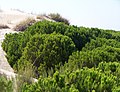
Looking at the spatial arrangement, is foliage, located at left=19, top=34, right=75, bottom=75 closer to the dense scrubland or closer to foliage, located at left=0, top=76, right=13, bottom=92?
the dense scrubland

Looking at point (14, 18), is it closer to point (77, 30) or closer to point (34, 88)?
point (77, 30)

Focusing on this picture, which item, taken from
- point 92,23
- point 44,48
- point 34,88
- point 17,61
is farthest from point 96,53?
point 92,23

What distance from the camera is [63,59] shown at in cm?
1142

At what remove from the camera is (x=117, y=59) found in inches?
429

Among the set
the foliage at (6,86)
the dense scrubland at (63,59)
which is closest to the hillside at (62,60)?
the dense scrubland at (63,59)

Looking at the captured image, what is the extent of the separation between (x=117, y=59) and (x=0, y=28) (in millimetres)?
8337

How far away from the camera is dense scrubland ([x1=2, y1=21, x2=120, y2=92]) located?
677 centimetres

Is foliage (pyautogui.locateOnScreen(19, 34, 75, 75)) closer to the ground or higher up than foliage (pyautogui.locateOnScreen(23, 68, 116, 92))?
closer to the ground

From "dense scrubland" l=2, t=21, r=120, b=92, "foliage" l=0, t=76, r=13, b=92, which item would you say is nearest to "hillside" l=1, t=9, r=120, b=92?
"dense scrubland" l=2, t=21, r=120, b=92

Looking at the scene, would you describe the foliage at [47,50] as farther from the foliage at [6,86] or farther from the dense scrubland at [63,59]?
the foliage at [6,86]

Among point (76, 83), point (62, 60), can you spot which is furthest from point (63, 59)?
point (76, 83)

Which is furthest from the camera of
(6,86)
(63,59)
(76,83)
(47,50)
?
(63,59)

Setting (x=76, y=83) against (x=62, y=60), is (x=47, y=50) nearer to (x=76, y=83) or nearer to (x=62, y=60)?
(x=62, y=60)

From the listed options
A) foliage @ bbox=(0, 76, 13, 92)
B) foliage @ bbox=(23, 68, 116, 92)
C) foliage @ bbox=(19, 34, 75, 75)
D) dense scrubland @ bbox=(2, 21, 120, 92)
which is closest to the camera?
foliage @ bbox=(23, 68, 116, 92)
